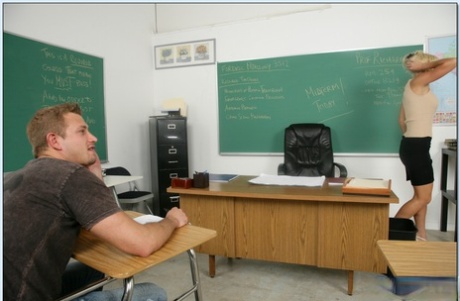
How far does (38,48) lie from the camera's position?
269cm

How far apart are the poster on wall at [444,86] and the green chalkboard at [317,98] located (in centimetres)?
16

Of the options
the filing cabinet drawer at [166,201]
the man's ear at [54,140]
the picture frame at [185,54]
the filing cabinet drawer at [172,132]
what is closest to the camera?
the man's ear at [54,140]

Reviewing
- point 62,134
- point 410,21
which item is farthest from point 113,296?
point 410,21

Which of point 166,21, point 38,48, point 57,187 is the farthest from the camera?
point 166,21

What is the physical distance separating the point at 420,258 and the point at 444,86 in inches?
115

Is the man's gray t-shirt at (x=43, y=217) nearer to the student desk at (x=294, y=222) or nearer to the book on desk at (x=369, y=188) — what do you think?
the student desk at (x=294, y=222)

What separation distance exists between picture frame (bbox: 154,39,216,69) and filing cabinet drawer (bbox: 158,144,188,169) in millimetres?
1127

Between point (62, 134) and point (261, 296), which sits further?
point (261, 296)

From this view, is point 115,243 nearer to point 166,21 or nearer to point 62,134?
point 62,134

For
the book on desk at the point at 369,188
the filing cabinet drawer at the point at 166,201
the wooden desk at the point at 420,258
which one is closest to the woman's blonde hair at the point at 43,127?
the wooden desk at the point at 420,258

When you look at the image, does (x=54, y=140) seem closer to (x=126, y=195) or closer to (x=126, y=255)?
(x=126, y=255)

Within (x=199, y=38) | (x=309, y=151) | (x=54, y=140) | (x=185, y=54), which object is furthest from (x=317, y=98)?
(x=54, y=140)

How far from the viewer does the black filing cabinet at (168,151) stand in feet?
12.3

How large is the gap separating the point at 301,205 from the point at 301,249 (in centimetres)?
30
